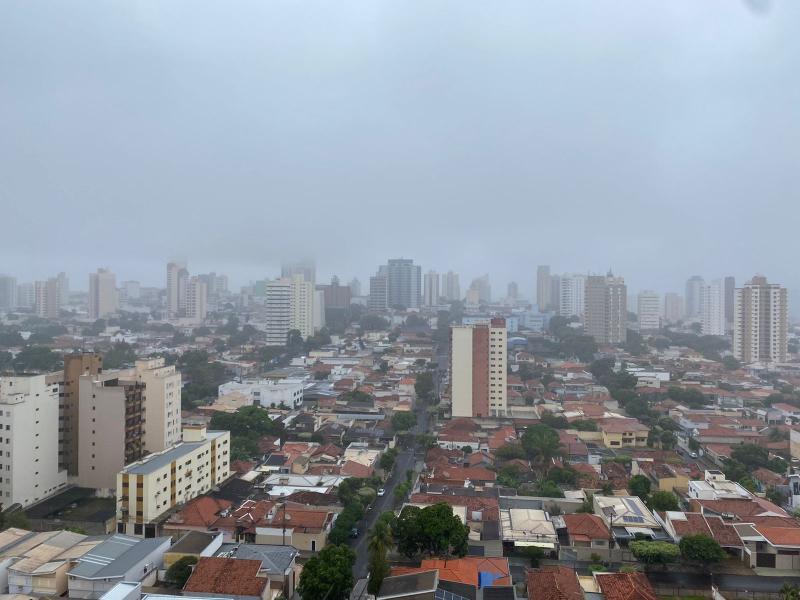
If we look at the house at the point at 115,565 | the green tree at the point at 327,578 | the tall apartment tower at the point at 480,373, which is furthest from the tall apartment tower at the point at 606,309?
the house at the point at 115,565

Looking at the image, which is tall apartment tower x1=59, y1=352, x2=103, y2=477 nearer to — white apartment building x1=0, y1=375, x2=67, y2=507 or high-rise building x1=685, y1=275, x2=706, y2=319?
white apartment building x1=0, y1=375, x2=67, y2=507

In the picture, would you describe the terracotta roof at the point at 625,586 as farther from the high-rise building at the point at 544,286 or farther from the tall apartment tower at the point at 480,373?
the high-rise building at the point at 544,286

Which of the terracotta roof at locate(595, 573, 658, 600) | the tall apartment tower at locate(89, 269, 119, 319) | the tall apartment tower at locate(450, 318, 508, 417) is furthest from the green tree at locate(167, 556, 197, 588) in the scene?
the tall apartment tower at locate(89, 269, 119, 319)

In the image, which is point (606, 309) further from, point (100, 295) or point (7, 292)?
point (7, 292)

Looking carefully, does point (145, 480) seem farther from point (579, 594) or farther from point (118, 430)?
point (579, 594)

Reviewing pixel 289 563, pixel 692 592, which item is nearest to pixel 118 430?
pixel 289 563
